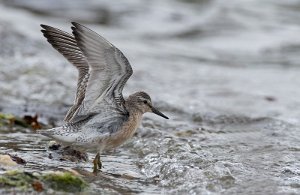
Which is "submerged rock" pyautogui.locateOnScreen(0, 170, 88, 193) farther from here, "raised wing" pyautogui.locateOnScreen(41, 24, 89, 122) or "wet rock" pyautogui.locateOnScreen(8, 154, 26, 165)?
"raised wing" pyautogui.locateOnScreen(41, 24, 89, 122)

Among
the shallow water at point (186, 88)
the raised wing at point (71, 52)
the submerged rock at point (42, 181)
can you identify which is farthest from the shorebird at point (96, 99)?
the submerged rock at point (42, 181)

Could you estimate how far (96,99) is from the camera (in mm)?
7227

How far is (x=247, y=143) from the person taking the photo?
29.0 feet

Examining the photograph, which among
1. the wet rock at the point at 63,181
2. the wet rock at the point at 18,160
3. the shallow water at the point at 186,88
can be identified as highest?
the wet rock at the point at 63,181

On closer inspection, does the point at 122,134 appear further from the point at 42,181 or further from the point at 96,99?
the point at 42,181

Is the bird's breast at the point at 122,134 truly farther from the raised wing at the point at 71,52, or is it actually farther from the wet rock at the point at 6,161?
the wet rock at the point at 6,161

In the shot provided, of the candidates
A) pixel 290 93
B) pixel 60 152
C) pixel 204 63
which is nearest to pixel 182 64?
pixel 204 63

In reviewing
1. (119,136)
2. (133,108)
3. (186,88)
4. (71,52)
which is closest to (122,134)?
(119,136)

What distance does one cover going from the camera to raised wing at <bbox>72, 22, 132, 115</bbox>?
6.84m

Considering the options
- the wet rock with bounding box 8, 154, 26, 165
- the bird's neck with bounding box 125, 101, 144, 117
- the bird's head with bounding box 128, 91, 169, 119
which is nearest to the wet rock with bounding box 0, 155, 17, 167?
the wet rock with bounding box 8, 154, 26, 165

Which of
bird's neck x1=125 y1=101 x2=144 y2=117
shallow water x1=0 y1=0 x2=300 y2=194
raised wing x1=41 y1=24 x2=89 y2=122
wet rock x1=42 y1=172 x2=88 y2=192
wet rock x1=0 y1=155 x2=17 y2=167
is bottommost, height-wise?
shallow water x1=0 y1=0 x2=300 y2=194

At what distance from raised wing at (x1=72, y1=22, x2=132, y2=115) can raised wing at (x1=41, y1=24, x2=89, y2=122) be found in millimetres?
198

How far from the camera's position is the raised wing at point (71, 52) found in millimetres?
7523

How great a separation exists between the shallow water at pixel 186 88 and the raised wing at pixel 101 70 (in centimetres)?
76
